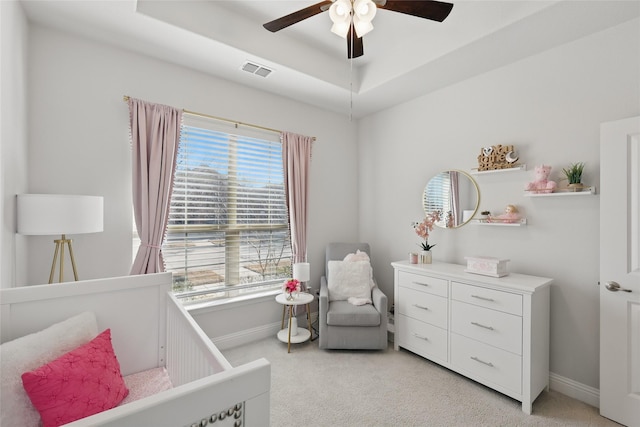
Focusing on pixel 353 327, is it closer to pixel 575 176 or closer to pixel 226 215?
pixel 226 215

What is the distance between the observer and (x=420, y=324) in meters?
2.64

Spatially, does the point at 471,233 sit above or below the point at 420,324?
above

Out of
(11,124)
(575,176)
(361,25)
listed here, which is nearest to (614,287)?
(575,176)

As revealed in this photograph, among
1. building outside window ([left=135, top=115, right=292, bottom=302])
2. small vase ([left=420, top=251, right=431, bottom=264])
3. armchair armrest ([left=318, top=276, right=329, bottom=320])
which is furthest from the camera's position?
small vase ([left=420, top=251, right=431, bottom=264])

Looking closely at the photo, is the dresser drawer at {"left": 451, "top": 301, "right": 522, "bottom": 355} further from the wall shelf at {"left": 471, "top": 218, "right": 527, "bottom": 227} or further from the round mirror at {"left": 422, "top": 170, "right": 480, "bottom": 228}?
the round mirror at {"left": 422, "top": 170, "right": 480, "bottom": 228}

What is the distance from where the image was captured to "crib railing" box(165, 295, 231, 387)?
105cm

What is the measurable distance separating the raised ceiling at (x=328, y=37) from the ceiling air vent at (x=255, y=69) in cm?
6

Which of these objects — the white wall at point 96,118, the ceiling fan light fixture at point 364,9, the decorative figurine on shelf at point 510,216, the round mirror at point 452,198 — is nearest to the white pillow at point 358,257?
the round mirror at point 452,198

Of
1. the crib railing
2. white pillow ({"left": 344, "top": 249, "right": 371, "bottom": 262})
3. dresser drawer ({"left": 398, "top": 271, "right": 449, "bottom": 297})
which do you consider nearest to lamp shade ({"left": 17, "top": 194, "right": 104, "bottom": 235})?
the crib railing

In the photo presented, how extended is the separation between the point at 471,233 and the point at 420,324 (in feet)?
3.20

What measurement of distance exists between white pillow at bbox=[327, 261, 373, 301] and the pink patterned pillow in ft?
6.56

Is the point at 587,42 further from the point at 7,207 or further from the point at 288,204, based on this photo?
the point at 7,207

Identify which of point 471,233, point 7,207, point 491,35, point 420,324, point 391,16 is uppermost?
point 391,16

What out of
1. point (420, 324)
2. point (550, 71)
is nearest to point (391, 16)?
point (550, 71)
